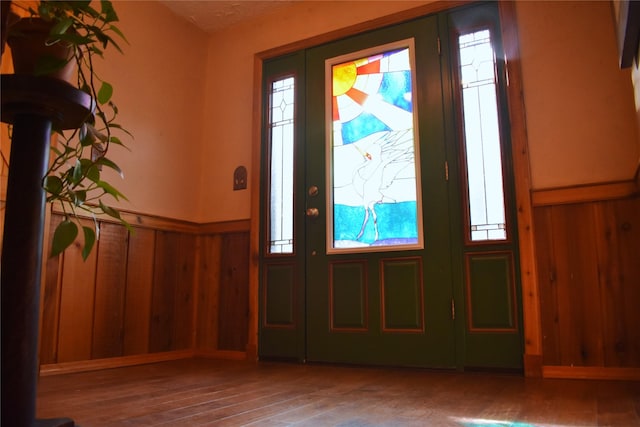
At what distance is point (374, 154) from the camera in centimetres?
292

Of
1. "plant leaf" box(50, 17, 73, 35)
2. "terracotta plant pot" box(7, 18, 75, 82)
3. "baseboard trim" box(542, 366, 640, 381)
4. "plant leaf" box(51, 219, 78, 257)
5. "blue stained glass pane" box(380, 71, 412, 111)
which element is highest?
"blue stained glass pane" box(380, 71, 412, 111)

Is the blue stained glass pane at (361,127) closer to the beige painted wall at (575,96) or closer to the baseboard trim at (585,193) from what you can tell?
the beige painted wall at (575,96)

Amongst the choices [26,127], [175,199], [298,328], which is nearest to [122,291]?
[175,199]

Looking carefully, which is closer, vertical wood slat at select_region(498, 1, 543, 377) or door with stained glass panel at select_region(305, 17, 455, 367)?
vertical wood slat at select_region(498, 1, 543, 377)

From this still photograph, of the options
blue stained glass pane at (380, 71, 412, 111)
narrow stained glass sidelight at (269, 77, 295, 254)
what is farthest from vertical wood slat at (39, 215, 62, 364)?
blue stained glass pane at (380, 71, 412, 111)

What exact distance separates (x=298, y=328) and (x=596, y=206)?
72.0 inches

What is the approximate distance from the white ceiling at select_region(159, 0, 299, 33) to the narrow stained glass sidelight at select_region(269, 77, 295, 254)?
547 mm

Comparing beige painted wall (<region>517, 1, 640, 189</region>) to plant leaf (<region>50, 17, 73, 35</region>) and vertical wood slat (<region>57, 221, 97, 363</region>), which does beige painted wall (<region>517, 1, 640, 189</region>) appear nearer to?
plant leaf (<region>50, 17, 73, 35</region>)

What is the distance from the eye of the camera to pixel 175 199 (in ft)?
11.1

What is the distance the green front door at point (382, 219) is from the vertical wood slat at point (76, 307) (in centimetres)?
105

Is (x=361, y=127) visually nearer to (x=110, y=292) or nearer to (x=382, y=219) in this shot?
(x=382, y=219)

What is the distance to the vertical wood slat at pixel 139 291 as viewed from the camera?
2.94m

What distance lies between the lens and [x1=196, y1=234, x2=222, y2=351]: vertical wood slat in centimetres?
334

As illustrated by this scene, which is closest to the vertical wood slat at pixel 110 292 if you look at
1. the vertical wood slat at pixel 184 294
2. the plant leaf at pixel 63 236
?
the vertical wood slat at pixel 184 294
